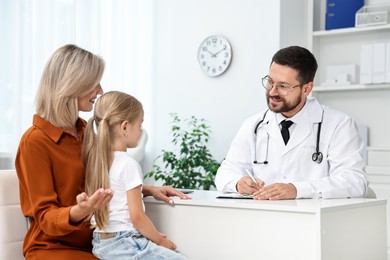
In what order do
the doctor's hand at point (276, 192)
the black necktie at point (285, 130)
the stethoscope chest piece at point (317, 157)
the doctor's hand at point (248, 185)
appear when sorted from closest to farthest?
the doctor's hand at point (276, 192), the doctor's hand at point (248, 185), the stethoscope chest piece at point (317, 157), the black necktie at point (285, 130)

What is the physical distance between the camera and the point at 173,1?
600cm

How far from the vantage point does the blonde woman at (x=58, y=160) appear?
2.05 metres

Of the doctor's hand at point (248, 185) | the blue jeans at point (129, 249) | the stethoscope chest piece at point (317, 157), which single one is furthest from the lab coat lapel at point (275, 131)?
the blue jeans at point (129, 249)

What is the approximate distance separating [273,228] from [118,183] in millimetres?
518

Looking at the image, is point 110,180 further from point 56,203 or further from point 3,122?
point 3,122

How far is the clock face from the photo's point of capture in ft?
18.4

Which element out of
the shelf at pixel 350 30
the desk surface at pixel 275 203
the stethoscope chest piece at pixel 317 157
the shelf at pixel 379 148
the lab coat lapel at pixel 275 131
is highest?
the shelf at pixel 350 30

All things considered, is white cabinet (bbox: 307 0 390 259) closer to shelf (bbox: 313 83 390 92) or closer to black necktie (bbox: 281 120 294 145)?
shelf (bbox: 313 83 390 92)

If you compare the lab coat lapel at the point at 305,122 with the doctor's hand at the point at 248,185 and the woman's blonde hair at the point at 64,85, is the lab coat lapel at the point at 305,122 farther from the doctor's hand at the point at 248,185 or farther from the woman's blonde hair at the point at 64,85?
the woman's blonde hair at the point at 64,85

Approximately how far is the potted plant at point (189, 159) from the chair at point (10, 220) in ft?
10.3

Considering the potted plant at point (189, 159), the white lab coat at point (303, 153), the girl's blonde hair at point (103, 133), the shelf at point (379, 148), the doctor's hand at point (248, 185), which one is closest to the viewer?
the girl's blonde hair at point (103, 133)

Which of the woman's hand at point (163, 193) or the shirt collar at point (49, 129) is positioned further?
the woman's hand at point (163, 193)

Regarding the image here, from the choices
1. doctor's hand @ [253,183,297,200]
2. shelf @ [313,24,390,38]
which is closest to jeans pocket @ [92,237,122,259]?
doctor's hand @ [253,183,297,200]

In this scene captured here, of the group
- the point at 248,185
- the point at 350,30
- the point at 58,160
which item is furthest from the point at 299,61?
the point at 350,30
